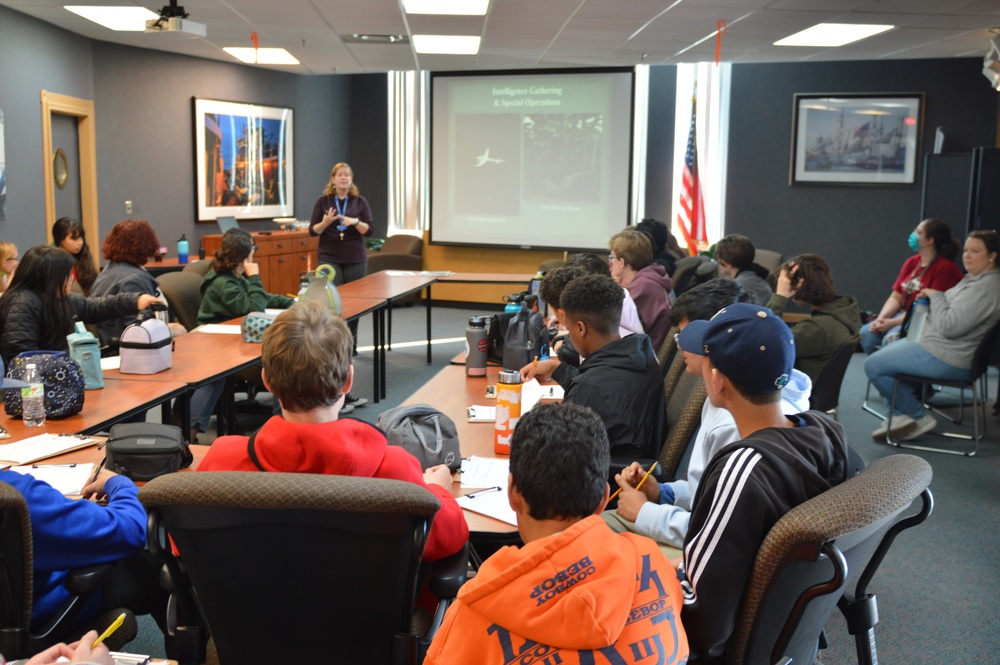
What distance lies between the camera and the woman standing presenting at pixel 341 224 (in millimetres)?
7508

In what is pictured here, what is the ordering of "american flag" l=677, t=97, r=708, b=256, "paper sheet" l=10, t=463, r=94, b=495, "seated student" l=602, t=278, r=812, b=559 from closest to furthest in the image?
"seated student" l=602, t=278, r=812, b=559, "paper sheet" l=10, t=463, r=94, b=495, "american flag" l=677, t=97, r=708, b=256

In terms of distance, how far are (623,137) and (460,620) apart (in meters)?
9.02

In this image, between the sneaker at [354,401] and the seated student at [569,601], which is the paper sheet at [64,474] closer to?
the seated student at [569,601]

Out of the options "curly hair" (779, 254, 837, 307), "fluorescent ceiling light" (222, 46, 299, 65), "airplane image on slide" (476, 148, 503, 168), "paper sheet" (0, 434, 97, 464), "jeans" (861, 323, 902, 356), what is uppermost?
"fluorescent ceiling light" (222, 46, 299, 65)

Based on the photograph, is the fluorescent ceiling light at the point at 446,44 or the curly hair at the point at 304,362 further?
the fluorescent ceiling light at the point at 446,44

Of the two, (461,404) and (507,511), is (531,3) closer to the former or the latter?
(461,404)

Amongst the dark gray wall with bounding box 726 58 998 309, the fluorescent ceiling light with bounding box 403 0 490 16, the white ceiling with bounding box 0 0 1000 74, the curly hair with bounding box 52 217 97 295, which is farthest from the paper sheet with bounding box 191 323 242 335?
the dark gray wall with bounding box 726 58 998 309

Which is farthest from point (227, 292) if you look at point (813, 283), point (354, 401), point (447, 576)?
point (447, 576)

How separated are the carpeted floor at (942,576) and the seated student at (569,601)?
1825mm

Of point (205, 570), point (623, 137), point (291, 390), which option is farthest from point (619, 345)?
point (623, 137)

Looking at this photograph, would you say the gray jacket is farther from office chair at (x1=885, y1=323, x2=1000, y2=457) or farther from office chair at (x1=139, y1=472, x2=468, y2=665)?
office chair at (x1=139, y1=472, x2=468, y2=665)

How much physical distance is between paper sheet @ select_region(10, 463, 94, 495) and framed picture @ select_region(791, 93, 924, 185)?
8775mm

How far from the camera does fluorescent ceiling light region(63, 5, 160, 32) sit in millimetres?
6492

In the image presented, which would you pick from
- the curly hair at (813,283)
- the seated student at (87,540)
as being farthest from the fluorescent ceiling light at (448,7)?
the seated student at (87,540)
